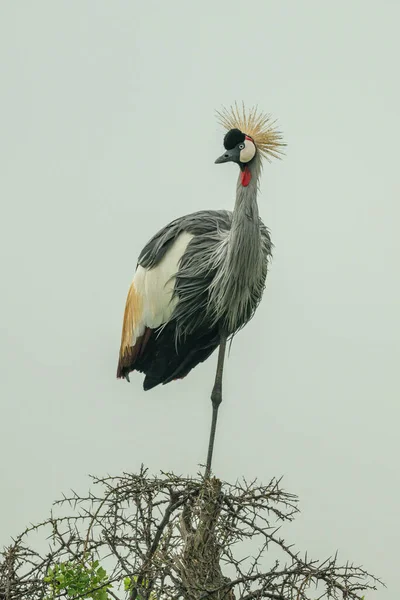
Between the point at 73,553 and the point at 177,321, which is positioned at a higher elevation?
the point at 177,321

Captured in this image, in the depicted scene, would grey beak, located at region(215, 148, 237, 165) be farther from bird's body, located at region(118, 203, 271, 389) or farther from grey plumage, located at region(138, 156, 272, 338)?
bird's body, located at region(118, 203, 271, 389)

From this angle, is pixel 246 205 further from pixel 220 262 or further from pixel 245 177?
pixel 220 262

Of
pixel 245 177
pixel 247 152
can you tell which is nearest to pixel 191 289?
pixel 245 177

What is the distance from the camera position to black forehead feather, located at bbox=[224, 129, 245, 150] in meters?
6.46

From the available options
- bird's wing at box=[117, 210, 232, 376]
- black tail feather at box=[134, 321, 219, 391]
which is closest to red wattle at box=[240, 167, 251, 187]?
bird's wing at box=[117, 210, 232, 376]

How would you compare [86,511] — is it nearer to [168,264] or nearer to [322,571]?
[322,571]

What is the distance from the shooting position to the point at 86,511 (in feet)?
15.9

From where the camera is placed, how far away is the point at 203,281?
22.3 feet

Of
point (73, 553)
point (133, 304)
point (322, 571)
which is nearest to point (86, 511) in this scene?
point (73, 553)

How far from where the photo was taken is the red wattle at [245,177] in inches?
254

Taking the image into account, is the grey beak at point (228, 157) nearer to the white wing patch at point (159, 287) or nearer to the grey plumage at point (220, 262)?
the grey plumage at point (220, 262)

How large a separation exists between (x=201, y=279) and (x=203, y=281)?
0.7 inches

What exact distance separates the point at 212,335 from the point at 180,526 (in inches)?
83.9

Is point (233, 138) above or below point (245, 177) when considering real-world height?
above
